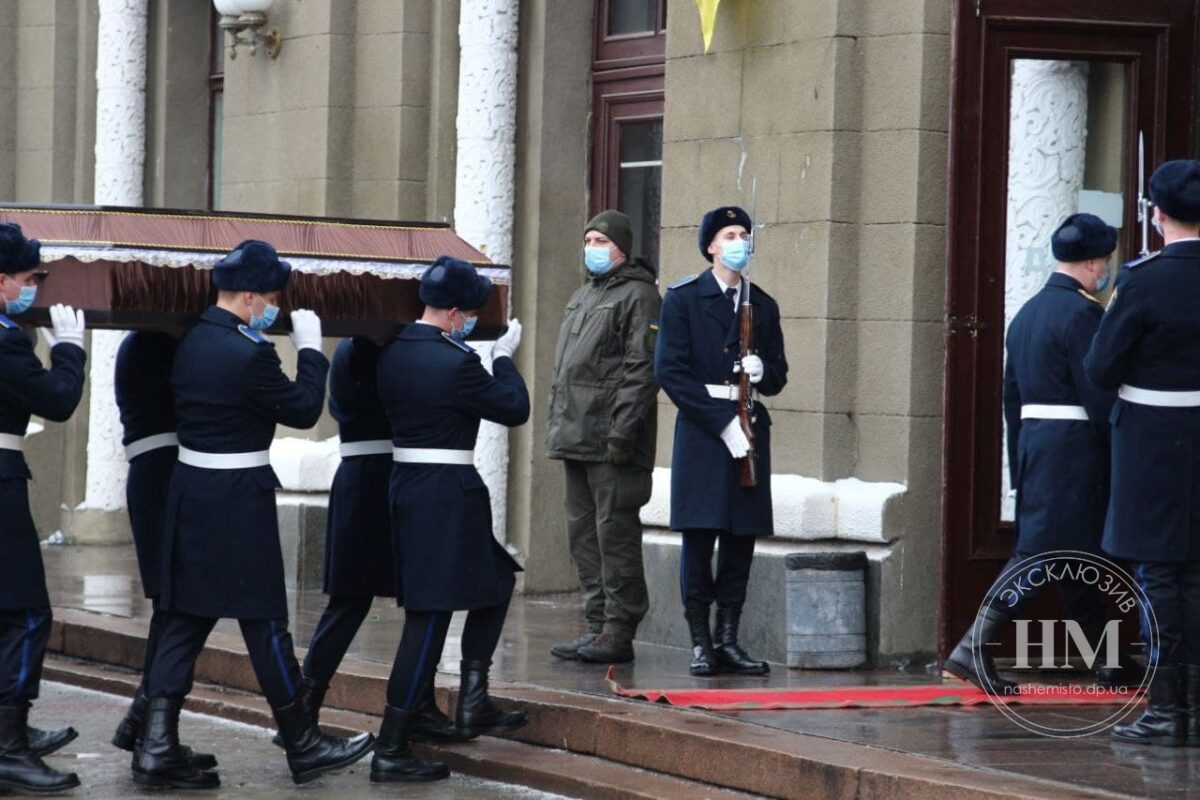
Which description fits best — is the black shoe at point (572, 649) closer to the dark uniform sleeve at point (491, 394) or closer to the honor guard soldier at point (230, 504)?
the dark uniform sleeve at point (491, 394)

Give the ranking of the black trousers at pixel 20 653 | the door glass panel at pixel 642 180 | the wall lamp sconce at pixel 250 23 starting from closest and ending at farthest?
the black trousers at pixel 20 653 < the door glass panel at pixel 642 180 < the wall lamp sconce at pixel 250 23

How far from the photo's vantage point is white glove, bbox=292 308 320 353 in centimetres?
806

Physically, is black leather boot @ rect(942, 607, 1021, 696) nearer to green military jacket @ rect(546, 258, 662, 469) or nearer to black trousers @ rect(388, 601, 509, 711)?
green military jacket @ rect(546, 258, 662, 469)

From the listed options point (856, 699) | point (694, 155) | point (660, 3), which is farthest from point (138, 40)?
point (856, 699)

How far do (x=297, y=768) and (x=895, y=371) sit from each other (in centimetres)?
326

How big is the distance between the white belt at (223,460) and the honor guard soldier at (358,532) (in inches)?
26.2

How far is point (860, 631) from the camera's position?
9.79 m

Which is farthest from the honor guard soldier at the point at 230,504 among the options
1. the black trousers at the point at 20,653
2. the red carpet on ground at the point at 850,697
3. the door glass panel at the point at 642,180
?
the door glass panel at the point at 642,180

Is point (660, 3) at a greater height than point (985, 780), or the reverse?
point (660, 3)

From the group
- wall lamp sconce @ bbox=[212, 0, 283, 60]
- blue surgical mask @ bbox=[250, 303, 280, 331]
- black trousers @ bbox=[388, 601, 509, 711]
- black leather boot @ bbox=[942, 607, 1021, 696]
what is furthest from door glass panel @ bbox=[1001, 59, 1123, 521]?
wall lamp sconce @ bbox=[212, 0, 283, 60]

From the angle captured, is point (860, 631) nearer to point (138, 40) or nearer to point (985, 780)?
point (985, 780)

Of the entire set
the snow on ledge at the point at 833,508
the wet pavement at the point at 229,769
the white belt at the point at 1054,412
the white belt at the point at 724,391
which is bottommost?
the wet pavement at the point at 229,769

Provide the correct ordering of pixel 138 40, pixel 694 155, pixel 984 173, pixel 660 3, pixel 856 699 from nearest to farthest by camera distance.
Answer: pixel 856 699, pixel 984 173, pixel 694 155, pixel 660 3, pixel 138 40

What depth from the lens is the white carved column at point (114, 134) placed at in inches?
628
